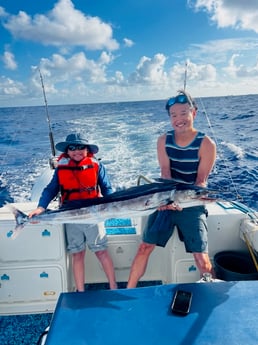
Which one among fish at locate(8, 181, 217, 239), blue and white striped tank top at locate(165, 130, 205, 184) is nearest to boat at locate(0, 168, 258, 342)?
fish at locate(8, 181, 217, 239)

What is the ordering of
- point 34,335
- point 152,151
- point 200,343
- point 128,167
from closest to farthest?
point 200,343, point 34,335, point 128,167, point 152,151

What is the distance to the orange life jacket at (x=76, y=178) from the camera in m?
2.58

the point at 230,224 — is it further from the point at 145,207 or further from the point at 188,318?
the point at 188,318

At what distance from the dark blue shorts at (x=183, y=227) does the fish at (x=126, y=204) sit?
0.80 feet

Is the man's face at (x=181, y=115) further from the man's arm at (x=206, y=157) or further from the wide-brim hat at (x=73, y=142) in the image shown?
the wide-brim hat at (x=73, y=142)

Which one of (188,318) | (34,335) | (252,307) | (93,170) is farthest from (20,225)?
(252,307)

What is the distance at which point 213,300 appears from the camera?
4.93 ft

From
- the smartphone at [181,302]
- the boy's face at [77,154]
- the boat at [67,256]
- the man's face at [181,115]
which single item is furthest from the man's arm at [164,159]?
the smartphone at [181,302]

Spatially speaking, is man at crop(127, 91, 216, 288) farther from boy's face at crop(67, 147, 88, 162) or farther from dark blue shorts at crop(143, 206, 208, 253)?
boy's face at crop(67, 147, 88, 162)

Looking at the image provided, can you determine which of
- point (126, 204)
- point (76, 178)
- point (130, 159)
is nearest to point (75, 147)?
point (76, 178)

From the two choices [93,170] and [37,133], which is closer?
[93,170]

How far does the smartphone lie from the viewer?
4.66ft

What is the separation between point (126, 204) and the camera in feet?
7.32

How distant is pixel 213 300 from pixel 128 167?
6820 mm
